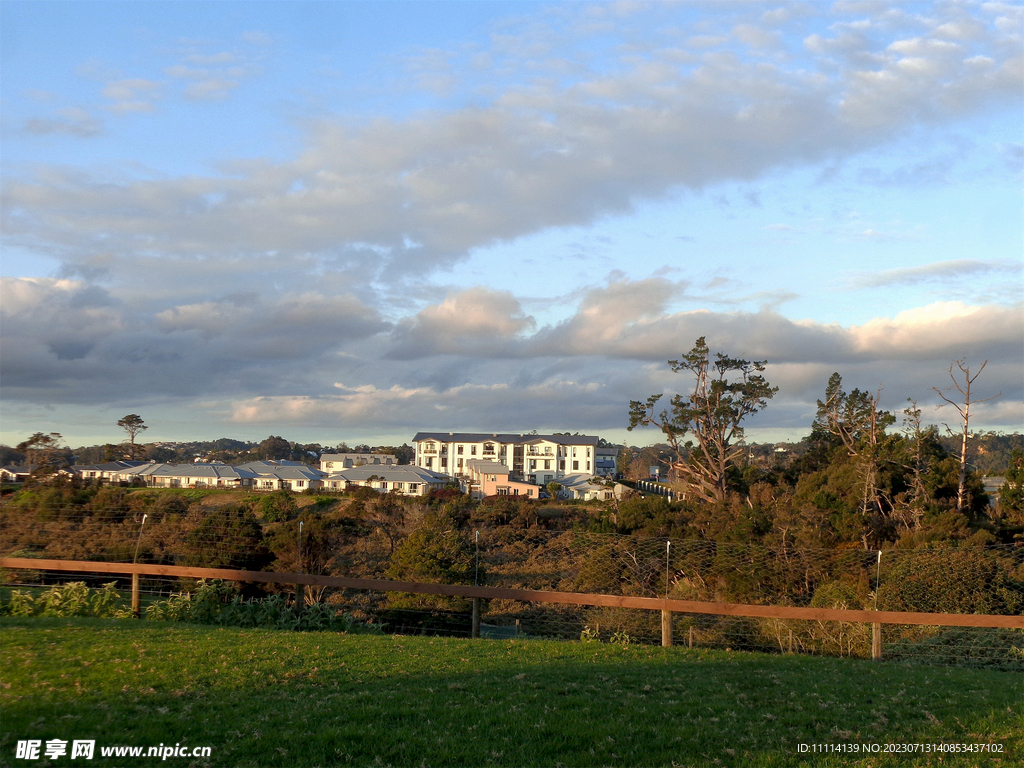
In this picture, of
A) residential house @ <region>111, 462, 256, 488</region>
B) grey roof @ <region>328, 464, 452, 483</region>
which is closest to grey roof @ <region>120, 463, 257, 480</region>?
residential house @ <region>111, 462, 256, 488</region>

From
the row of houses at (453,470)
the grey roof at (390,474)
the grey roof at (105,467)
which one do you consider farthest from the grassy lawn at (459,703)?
the grey roof at (390,474)

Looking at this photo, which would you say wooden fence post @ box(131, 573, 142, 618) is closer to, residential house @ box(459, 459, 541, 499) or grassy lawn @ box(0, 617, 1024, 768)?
grassy lawn @ box(0, 617, 1024, 768)

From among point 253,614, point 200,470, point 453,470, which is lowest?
point 453,470

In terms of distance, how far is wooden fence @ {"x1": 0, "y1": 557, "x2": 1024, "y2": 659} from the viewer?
9547 millimetres

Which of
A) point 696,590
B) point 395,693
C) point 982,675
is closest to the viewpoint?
point 395,693

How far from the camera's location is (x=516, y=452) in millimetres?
95312

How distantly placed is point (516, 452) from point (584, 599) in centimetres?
8544

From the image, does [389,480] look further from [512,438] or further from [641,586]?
[641,586]

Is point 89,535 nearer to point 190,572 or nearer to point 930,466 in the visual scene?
point 190,572

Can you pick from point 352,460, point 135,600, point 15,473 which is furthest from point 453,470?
point 135,600

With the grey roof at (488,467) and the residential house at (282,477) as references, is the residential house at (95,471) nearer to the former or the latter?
the residential house at (282,477)

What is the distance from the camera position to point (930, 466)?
29703 mm

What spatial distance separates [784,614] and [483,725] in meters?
5.75

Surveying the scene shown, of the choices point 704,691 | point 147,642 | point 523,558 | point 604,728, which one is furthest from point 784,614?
point 523,558
